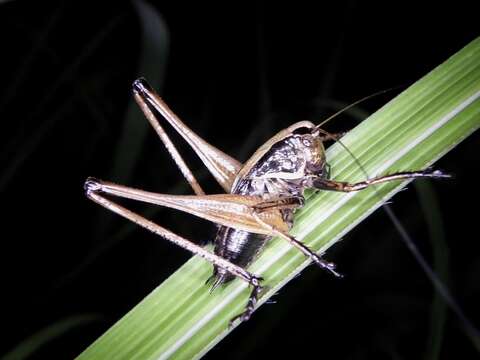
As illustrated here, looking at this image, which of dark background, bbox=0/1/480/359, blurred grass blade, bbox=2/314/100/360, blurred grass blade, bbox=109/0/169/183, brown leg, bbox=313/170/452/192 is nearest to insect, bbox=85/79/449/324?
brown leg, bbox=313/170/452/192

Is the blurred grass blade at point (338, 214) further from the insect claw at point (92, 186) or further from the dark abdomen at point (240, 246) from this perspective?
the insect claw at point (92, 186)

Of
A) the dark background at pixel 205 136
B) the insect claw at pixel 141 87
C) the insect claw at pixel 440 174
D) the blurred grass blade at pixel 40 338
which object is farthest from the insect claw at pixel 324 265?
the blurred grass blade at pixel 40 338

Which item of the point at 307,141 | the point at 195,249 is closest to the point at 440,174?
the point at 307,141

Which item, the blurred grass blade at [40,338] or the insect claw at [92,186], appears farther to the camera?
the blurred grass blade at [40,338]

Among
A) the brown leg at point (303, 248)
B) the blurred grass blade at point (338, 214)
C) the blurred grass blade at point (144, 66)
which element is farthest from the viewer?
the blurred grass blade at point (144, 66)

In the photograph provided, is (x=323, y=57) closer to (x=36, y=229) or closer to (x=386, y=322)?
(x=386, y=322)
